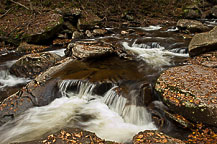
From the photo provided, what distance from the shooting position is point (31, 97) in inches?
242

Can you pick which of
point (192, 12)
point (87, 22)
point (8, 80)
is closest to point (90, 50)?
point (8, 80)

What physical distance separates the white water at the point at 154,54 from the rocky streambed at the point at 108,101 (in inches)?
13.0

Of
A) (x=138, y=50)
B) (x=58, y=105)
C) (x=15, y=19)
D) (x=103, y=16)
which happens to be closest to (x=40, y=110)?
(x=58, y=105)

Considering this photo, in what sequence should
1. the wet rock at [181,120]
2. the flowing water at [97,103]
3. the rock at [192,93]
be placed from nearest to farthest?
the rock at [192,93] < the wet rock at [181,120] < the flowing water at [97,103]

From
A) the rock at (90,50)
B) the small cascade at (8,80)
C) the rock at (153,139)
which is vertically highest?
the rock at (90,50)

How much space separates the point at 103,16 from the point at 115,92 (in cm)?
1624

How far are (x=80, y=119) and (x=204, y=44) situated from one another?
749cm

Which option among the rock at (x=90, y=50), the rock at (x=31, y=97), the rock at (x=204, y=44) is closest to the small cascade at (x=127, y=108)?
the rock at (x=31, y=97)

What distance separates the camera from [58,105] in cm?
616

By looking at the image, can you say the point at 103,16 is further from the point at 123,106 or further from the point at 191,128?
the point at 191,128

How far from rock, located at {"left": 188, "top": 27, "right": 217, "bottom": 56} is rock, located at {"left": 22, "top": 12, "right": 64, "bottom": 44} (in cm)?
1052

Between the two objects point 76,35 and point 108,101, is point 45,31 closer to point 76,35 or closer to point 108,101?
point 76,35

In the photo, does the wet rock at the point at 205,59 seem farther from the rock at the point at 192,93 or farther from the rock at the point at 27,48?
the rock at the point at 27,48

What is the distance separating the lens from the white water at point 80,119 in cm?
490
